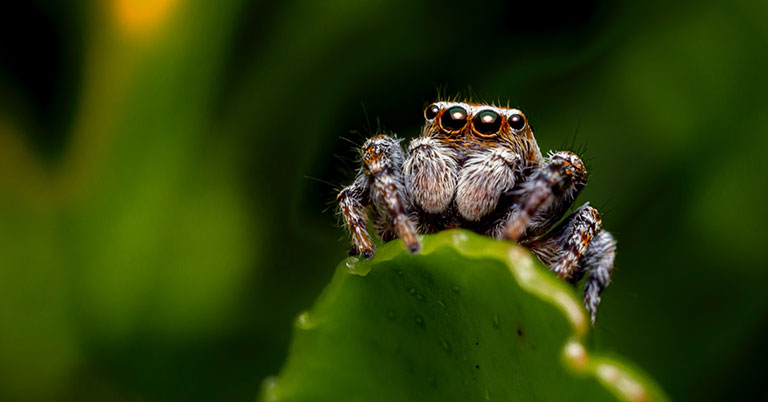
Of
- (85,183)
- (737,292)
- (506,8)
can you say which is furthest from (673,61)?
(85,183)

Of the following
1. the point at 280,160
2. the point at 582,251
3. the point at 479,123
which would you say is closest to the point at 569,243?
the point at 582,251

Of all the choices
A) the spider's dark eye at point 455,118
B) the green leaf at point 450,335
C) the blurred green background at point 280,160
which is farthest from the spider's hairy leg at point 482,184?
the blurred green background at point 280,160

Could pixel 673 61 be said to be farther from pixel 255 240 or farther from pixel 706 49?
pixel 255 240

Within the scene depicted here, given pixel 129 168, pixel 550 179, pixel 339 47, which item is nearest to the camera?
pixel 550 179

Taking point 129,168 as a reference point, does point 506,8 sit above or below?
above

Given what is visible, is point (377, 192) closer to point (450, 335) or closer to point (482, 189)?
point (482, 189)

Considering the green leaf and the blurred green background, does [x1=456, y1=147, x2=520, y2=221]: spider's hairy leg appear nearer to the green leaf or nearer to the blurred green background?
the green leaf

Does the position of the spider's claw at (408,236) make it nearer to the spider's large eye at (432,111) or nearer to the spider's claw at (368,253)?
the spider's claw at (368,253)
